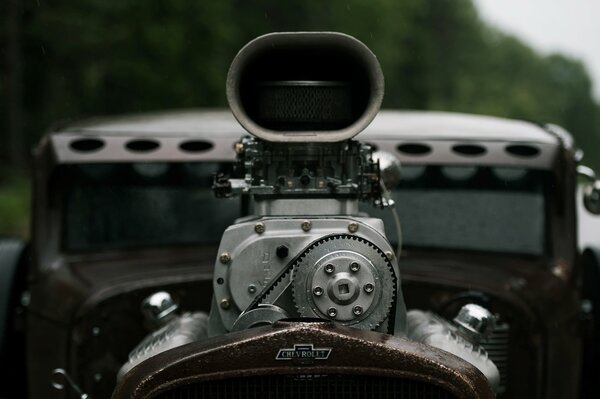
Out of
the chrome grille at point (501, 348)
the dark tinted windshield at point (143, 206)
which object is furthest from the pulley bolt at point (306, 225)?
the dark tinted windshield at point (143, 206)

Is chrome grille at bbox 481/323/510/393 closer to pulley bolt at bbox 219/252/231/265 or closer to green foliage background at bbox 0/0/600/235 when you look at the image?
pulley bolt at bbox 219/252/231/265

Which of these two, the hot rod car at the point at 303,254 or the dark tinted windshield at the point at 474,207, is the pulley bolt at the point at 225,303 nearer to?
the hot rod car at the point at 303,254

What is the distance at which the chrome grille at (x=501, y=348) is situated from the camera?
4.73m

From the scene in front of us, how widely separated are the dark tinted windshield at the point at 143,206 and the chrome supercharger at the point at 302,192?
135 centimetres

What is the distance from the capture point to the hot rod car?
3.09m

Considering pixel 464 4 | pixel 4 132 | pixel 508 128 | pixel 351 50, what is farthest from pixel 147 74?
pixel 464 4

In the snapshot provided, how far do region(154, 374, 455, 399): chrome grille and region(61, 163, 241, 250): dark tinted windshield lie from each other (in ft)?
7.47

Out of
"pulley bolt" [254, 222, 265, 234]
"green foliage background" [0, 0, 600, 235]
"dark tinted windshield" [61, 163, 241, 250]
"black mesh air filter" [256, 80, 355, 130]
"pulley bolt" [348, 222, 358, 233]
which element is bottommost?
"green foliage background" [0, 0, 600, 235]

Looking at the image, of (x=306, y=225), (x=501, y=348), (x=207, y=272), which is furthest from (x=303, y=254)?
(x=501, y=348)

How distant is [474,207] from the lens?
17.6ft

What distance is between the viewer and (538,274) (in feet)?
16.5

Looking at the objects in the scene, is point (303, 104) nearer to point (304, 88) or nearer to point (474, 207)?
point (304, 88)

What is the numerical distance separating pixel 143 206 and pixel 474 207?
1587mm

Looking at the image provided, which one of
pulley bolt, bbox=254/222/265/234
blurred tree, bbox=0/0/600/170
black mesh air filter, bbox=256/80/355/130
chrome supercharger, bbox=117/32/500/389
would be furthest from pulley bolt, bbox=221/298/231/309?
Result: blurred tree, bbox=0/0/600/170
